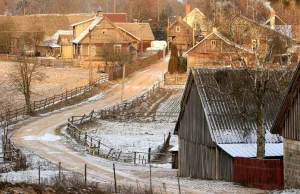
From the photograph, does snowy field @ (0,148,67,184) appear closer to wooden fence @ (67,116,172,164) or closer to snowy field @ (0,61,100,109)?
wooden fence @ (67,116,172,164)

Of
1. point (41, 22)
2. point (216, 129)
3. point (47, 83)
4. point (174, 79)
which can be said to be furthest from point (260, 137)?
point (41, 22)

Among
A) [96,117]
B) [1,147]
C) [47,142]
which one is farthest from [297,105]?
[96,117]

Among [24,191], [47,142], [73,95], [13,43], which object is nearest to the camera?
[24,191]

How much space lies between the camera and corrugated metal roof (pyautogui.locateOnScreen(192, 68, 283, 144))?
31.3 meters

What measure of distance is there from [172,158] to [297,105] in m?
16.9

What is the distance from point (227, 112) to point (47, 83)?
185 ft

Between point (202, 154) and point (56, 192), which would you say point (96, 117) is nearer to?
point (202, 154)

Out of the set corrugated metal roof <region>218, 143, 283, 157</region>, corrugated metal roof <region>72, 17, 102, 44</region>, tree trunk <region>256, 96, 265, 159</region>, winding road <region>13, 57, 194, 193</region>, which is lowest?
winding road <region>13, 57, 194, 193</region>

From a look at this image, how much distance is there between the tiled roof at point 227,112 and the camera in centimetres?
3133

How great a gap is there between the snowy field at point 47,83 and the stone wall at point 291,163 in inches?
1872

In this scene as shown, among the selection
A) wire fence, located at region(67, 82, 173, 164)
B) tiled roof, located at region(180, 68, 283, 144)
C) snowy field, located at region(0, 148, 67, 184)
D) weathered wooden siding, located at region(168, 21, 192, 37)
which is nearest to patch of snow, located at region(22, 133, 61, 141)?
wire fence, located at region(67, 82, 173, 164)

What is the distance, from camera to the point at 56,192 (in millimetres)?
20781

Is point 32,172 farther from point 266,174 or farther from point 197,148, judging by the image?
point 266,174

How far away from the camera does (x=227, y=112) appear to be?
31984 millimetres
